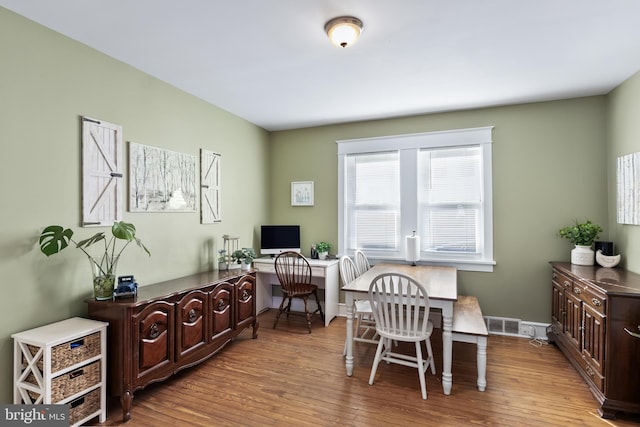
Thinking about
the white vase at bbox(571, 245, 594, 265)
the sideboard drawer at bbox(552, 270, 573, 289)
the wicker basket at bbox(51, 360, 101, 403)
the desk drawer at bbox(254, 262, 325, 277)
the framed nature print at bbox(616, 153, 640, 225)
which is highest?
the framed nature print at bbox(616, 153, 640, 225)

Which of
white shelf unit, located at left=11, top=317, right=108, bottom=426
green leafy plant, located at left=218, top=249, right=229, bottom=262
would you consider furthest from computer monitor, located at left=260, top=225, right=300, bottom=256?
white shelf unit, located at left=11, top=317, right=108, bottom=426

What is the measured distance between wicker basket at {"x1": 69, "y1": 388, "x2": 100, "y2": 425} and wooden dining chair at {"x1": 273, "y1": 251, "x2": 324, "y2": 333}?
2057mm

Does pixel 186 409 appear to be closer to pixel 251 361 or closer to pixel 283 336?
pixel 251 361

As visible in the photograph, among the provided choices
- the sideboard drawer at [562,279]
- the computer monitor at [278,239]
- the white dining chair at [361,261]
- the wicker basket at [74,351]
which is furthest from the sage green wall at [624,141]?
the wicker basket at [74,351]

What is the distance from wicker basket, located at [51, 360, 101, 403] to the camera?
6.41ft

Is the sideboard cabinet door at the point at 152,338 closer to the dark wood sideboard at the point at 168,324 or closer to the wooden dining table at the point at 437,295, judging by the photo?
the dark wood sideboard at the point at 168,324

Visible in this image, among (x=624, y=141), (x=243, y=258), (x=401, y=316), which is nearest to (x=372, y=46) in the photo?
(x=401, y=316)

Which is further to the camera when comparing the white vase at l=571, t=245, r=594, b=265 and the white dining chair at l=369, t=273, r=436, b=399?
the white vase at l=571, t=245, r=594, b=265

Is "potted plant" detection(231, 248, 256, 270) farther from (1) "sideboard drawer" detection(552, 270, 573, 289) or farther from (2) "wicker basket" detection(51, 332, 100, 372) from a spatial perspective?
(1) "sideboard drawer" detection(552, 270, 573, 289)

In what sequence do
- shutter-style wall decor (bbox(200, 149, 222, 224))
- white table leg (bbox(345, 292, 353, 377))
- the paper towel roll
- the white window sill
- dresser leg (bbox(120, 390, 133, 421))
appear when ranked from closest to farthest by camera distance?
dresser leg (bbox(120, 390, 133, 421)) → white table leg (bbox(345, 292, 353, 377)) → shutter-style wall decor (bbox(200, 149, 222, 224)) → the white window sill → the paper towel roll

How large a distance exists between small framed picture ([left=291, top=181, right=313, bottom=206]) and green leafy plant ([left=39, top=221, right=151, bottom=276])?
96.3 inches

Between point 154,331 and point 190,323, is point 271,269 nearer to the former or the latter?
point 190,323

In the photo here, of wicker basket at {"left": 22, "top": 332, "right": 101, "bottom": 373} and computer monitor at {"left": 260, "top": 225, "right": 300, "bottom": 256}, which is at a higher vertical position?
computer monitor at {"left": 260, "top": 225, "right": 300, "bottom": 256}

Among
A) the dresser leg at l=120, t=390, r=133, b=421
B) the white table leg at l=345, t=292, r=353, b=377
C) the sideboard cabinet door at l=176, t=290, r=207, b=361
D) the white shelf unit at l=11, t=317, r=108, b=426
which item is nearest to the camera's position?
the white shelf unit at l=11, t=317, r=108, b=426
